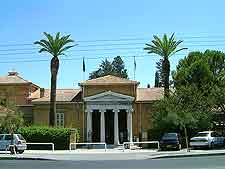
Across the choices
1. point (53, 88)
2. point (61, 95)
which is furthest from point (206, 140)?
point (61, 95)

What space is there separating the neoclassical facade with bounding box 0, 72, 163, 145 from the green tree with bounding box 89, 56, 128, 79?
57.4 meters

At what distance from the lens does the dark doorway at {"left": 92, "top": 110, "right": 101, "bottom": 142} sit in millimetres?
62319

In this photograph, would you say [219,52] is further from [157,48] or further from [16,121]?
[16,121]

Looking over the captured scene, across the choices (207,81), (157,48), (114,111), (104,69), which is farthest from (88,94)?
(104,69)

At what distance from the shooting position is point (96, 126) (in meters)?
63.5

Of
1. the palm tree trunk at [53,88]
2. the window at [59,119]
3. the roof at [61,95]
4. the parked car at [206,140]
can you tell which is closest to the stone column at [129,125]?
the roof at [61,95]

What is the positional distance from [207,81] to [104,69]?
6670 centimetres

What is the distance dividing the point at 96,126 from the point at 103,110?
398cm

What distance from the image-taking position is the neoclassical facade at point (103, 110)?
60.6 meters

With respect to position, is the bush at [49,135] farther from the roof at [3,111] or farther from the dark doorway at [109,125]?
the dark doorway at [109,125]

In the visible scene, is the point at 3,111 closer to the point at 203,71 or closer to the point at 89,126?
the point at 89,126

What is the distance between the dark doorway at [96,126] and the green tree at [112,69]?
2270 inches

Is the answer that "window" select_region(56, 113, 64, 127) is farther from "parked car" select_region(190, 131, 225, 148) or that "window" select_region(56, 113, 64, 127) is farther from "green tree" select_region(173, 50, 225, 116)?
"parked car" select_region(190, 131, 225, 148)

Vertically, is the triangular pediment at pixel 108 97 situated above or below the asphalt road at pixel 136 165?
above
